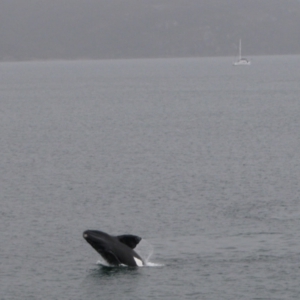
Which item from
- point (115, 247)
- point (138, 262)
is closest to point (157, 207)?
point (138, 262)

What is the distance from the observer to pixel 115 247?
53781mm

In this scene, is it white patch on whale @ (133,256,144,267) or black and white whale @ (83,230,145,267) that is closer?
black and white whale @ (83,230,145,267)

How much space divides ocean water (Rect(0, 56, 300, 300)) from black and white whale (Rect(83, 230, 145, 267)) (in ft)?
2.14

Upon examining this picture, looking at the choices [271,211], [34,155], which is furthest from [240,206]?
[34,155]

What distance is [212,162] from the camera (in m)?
94.4

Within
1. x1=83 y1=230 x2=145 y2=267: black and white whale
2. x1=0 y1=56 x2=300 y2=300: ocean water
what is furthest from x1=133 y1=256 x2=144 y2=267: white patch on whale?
x1=0 y1=56 x2=300 y2=300: ocean water

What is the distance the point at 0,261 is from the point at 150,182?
89.5ft

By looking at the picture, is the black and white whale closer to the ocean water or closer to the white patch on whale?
the white patch on whale

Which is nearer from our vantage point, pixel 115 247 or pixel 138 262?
pixel 115 247

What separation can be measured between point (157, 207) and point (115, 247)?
17.6m

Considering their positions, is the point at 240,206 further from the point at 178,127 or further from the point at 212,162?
the point at 178,127

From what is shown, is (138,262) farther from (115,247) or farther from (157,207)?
(157,207)

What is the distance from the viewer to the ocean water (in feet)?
171

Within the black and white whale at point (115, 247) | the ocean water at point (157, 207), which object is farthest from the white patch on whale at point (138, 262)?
the ocean water at point (157, 207)
